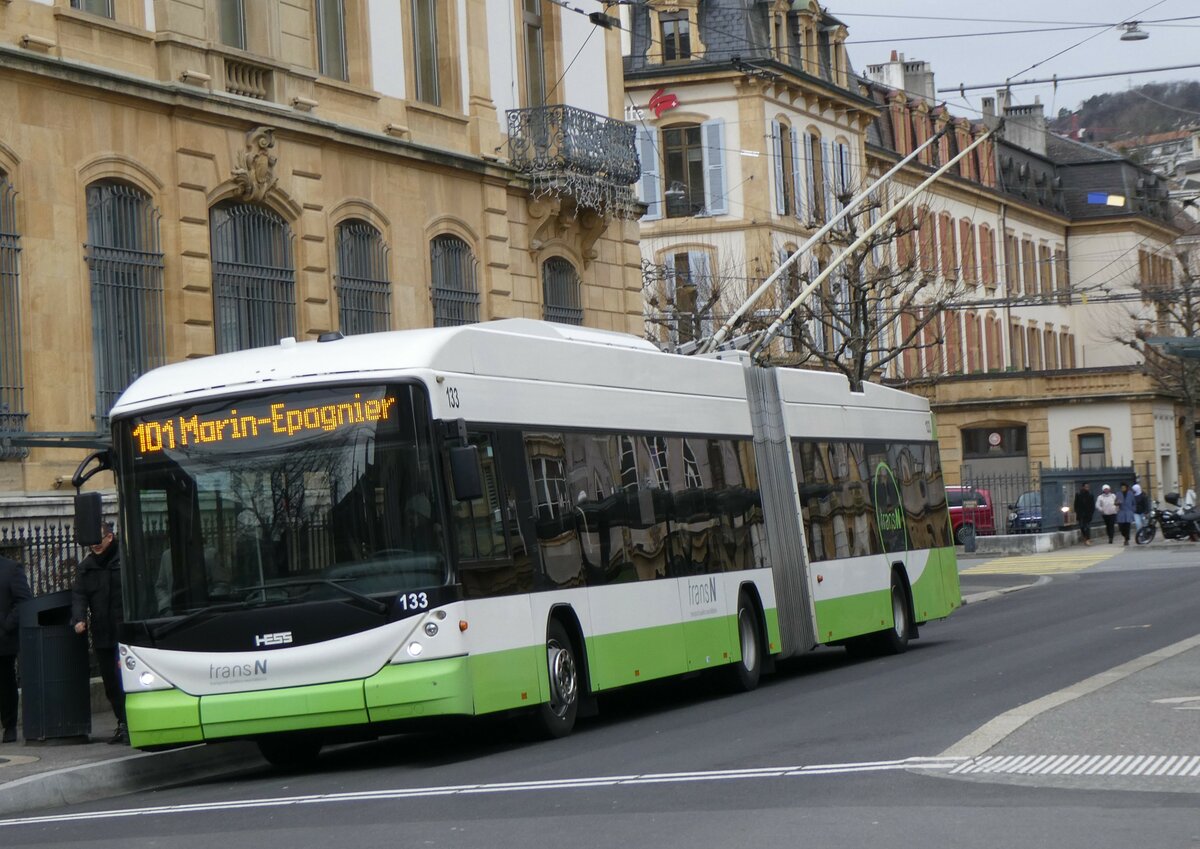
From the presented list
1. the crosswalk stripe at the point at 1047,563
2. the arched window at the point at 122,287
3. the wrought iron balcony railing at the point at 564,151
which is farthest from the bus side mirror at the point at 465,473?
the crosswalk stripe at the point at 1047,563

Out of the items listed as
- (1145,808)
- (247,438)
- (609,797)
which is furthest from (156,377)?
(1145,808)

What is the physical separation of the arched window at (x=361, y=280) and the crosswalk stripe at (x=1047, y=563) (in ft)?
64.2

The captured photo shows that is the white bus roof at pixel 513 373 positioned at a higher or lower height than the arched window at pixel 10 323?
lower

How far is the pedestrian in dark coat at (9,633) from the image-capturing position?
16359 mm

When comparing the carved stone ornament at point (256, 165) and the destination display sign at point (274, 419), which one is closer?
the destination display sign at point (274, 419)

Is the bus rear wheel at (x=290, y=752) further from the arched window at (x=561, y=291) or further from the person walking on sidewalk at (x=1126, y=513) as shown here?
the person walking on sidewalk at (x=1126, y=513)

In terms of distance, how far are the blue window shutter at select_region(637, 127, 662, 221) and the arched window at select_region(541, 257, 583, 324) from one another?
24096mm

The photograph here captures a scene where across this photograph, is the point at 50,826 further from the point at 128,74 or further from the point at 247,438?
the point at 128,74

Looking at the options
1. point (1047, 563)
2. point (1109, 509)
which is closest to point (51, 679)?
point (1047, 563)

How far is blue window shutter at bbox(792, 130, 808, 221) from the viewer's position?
58.3 metres

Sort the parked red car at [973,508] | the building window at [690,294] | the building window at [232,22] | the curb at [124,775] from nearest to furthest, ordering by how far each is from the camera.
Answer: the curb at [124,775] < the building window at [232,22] < the building window at [690,294] < the parked red car at [973,508]

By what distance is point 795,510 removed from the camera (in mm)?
20875

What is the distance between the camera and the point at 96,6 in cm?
2269

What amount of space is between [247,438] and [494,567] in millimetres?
1847
